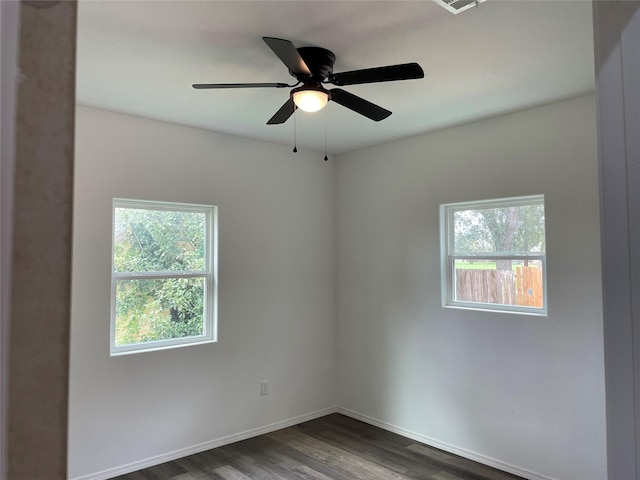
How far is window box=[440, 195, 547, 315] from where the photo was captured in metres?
3.26

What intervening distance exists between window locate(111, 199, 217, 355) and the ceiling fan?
159cm

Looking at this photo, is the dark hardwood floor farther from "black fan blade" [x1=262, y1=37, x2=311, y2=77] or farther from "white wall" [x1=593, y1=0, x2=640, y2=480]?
"white wall" [x1=593, y1=0, x2=640, y2=480]

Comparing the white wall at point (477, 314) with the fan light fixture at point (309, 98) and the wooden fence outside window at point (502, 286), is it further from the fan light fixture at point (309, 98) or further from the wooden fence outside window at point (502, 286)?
the fan light fixture at point (309, 98)

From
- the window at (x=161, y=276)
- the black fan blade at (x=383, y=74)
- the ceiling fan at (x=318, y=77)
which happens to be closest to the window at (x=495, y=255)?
the ceiling fan at (x=318, y=77)

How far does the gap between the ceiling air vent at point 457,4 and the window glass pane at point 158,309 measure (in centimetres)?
284

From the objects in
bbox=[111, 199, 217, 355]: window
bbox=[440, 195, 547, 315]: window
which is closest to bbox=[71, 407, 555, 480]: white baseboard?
bbox=[111, 199, 217, 355]: window

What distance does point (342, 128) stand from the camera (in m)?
3.76

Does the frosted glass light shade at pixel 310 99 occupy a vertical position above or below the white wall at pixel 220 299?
above

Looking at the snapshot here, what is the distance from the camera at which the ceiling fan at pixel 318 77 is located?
199 cm

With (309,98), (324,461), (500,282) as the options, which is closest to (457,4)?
(309,98)

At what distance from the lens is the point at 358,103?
2490mm

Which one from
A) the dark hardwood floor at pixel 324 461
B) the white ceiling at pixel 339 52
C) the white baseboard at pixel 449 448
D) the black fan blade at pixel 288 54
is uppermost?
the white ceiling at pixel 339 52

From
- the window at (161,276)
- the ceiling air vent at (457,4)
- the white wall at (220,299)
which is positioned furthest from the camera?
the window at (161,276)

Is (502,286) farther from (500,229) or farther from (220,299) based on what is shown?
(220,299)
